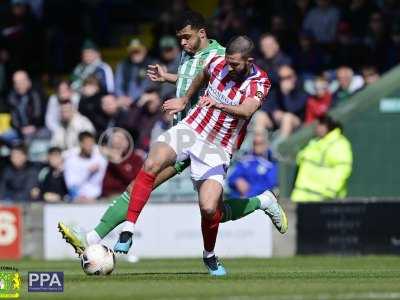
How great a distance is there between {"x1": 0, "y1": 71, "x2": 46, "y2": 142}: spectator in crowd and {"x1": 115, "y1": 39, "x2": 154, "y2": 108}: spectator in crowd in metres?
1.28

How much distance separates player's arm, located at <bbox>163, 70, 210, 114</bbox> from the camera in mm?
13320

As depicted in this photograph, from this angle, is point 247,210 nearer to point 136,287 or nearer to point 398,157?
point 136,287

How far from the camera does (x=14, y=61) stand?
25.4 metres

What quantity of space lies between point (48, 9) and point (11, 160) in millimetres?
5613

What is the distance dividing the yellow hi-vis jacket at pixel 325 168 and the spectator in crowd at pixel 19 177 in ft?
13.4

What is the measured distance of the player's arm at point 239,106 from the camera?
13.0 meters

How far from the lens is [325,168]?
1938 cm

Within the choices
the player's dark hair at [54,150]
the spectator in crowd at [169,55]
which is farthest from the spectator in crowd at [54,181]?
the spectator in crowd at [169,55]

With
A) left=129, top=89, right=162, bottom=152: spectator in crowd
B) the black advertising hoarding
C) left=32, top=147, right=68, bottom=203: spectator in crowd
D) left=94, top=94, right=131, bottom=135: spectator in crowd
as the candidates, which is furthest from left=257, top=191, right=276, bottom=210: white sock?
left=94, top=94, right=131, bottom=135: spectator in crowd

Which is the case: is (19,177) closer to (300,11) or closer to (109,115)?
(109,115)

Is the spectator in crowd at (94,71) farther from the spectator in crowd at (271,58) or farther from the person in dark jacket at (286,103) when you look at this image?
the person in dark jacket at (286,103)

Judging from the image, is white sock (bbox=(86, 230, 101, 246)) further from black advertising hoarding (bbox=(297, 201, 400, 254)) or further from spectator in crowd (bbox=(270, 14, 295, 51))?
spectator in crowd (bbox=(270, 14, 295, 51))

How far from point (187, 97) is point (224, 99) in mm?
374

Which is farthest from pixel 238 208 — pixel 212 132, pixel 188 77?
pixel 188 77
